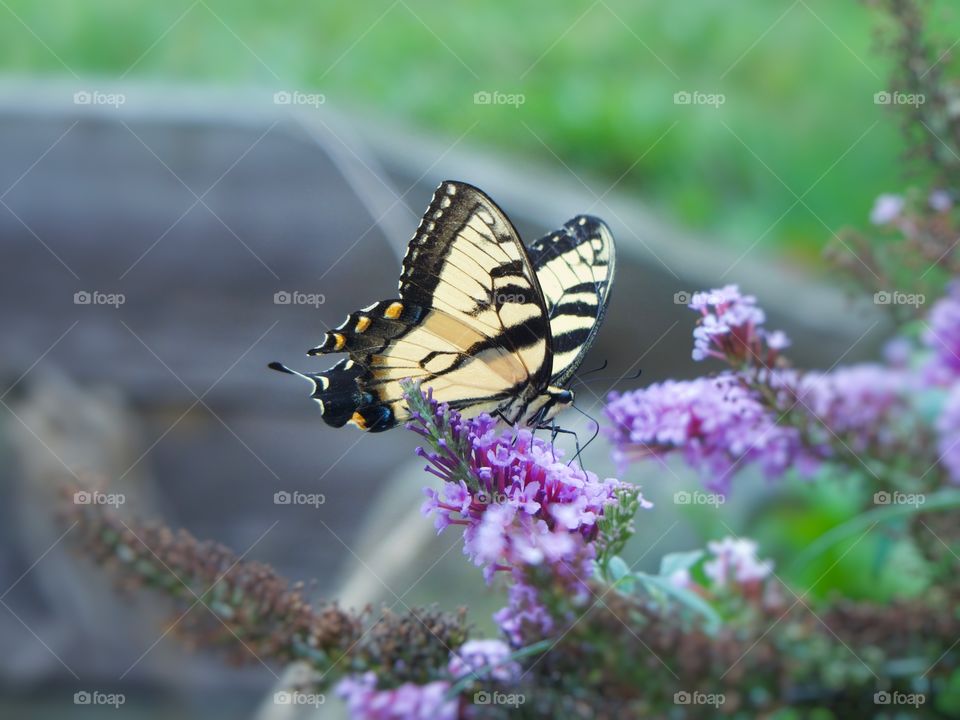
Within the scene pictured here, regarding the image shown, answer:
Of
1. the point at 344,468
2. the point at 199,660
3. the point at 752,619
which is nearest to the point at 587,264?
the point at 752,619

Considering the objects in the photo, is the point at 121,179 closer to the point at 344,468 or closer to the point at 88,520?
the point at 344,468

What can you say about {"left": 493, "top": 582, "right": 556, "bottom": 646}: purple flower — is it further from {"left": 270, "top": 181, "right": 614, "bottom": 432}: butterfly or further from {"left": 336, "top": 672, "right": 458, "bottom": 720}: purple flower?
{"left": 270, "top": 181, "right": 614, "bottom": 432}: butterfly

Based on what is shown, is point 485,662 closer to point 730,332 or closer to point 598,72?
point 730,332

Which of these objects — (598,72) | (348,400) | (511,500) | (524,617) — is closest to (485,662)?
(524,617)

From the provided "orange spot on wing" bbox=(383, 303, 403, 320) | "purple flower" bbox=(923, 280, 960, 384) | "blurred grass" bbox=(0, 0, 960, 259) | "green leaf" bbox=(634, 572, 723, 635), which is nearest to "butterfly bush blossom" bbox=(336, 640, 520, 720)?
"green leaf" bbox=(634, 572, 723, 635)

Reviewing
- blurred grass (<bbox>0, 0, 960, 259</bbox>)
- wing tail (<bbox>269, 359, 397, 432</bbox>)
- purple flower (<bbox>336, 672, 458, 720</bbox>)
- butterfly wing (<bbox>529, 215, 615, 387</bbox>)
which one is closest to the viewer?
purple flower (<bbox>336, 672, 458, 720</bbox>)
